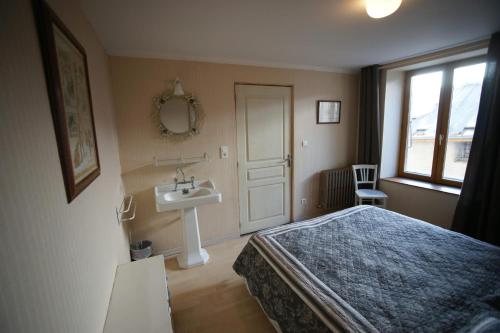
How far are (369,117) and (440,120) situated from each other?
32.5 inches

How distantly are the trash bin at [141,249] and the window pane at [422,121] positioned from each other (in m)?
3.70

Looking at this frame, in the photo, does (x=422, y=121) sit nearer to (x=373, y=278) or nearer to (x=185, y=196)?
(x=373, y=278)

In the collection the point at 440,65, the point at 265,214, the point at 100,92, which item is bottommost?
the point at 265,214

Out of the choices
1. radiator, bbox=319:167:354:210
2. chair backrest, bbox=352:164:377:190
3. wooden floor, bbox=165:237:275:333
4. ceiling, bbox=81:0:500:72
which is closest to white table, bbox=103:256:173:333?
wooden floor, bbox=165:237:275:333

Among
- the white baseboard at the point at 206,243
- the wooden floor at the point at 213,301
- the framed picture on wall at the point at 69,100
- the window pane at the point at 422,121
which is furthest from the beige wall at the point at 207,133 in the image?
the framed picture on wall at the point at 69,100

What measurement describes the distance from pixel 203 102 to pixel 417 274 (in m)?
2.44

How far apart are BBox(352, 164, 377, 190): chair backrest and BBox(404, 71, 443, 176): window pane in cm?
50

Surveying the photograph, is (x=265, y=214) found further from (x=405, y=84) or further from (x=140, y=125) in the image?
(x=405, y=84)

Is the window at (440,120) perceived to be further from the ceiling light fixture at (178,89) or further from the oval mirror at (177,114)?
the ceiling light fixture at (178,89)

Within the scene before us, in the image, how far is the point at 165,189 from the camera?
101 inches

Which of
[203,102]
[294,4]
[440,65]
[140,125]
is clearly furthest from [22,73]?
[440,65]

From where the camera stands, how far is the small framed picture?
3357 mm

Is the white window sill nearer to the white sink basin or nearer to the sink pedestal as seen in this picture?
the white sink basin

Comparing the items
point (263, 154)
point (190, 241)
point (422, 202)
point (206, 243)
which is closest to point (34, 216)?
point (190, 241)
